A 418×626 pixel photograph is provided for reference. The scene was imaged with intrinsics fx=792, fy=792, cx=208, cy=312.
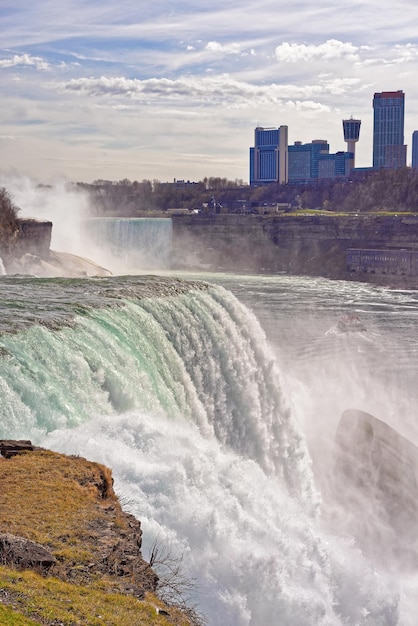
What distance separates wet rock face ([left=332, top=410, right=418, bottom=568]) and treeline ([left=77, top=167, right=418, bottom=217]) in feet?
323

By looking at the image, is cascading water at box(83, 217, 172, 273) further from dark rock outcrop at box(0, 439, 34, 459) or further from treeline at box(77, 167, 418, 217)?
dark rock outcrop at box(0, 439, 34, 459)

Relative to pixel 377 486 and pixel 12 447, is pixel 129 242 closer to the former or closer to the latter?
pixel 377 486

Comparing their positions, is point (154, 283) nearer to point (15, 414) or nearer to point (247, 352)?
point (247, 352)

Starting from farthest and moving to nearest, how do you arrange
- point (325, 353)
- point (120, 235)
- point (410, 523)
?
point (120, 235) < point (325, 353) < point (410, 523)

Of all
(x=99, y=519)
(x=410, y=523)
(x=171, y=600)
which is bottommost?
(x=410, y=523)

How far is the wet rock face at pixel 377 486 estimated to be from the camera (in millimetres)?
18562

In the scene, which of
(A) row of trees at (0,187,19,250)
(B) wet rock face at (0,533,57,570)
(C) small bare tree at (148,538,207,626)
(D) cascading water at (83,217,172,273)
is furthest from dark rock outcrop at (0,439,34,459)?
(D) cascading water at (83,217,172,273)

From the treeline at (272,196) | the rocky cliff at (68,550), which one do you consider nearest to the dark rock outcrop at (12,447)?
the rocky cliff at (68,550)

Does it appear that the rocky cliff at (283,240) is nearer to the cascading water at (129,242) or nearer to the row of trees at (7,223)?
the cascading water at (129,242)

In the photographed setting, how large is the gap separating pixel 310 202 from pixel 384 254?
75.9 m

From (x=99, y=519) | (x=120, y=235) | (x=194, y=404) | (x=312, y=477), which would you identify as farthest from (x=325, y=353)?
(x=120, y=235)

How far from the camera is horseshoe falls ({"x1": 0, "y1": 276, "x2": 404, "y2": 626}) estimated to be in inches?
394

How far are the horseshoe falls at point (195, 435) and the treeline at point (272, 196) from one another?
10212 cm

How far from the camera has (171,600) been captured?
8781mm
